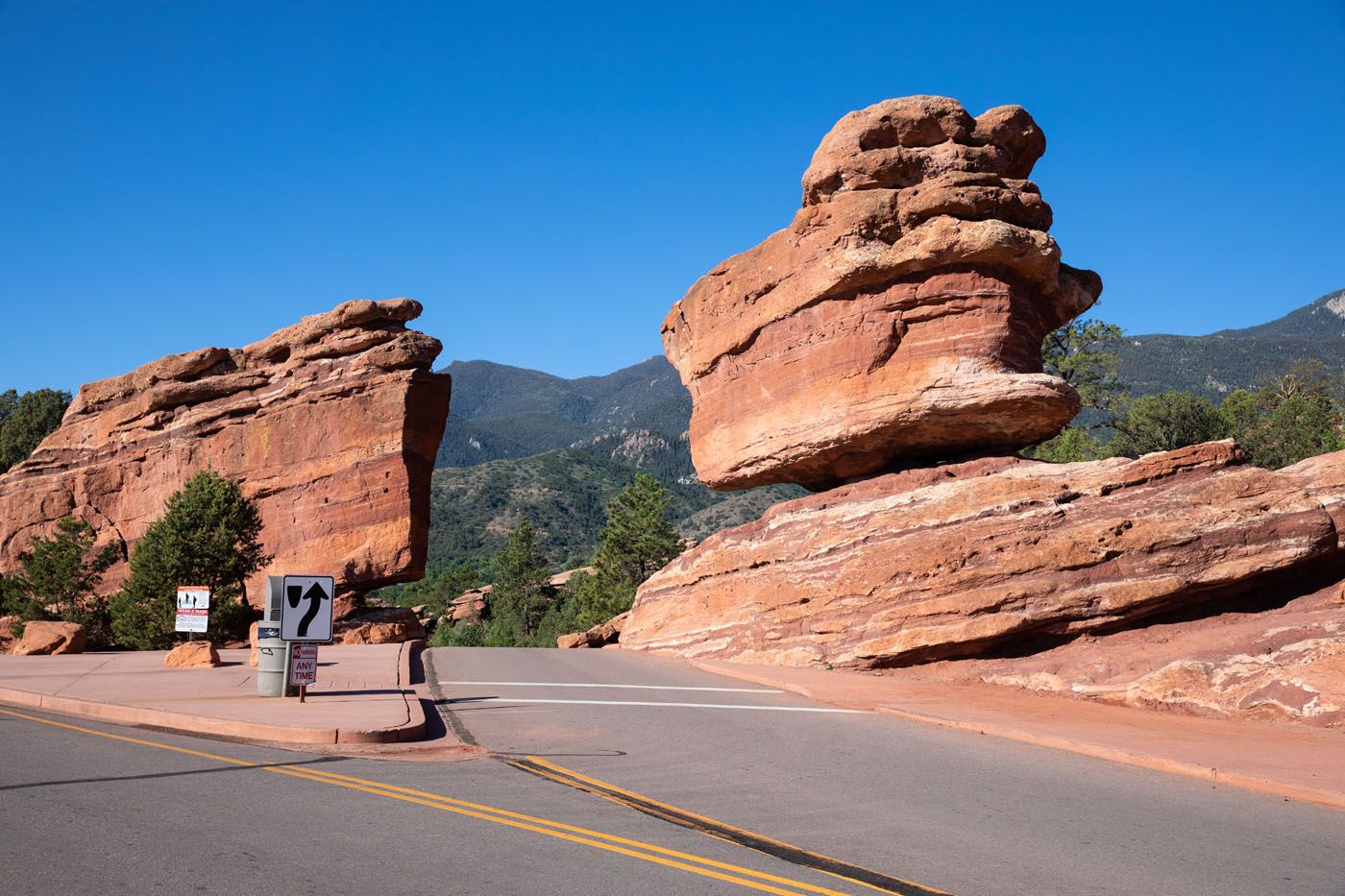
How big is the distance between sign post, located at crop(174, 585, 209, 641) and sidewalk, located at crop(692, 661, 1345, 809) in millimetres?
10699

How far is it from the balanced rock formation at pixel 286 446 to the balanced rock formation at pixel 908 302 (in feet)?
48.5

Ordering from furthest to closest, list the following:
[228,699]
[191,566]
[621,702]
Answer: [191,566] < [621,702] < [228,699]

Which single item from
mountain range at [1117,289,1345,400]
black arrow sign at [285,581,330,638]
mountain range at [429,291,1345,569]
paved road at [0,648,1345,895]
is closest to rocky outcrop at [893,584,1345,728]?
paved road at [0,648,1345,895]

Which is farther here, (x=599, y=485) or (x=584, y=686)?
(x=599, y=485)

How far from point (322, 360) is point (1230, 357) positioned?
19061cm

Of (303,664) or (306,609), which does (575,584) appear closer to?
(303,664)

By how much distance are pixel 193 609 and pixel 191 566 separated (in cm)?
1485

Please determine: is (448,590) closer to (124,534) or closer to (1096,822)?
(124,534)

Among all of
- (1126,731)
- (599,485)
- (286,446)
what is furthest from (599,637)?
(599,485)

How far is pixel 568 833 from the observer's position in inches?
288

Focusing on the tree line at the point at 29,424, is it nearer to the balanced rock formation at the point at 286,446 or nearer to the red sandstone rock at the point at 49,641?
the balanced rock formation at the point at 286,446

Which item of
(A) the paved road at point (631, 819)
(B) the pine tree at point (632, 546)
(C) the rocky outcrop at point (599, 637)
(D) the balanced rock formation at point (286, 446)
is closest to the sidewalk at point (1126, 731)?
(A) the paved road at point (631, 819)

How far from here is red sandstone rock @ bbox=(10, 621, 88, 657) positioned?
23891 millimetres

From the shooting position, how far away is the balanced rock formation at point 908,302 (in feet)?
70.8
